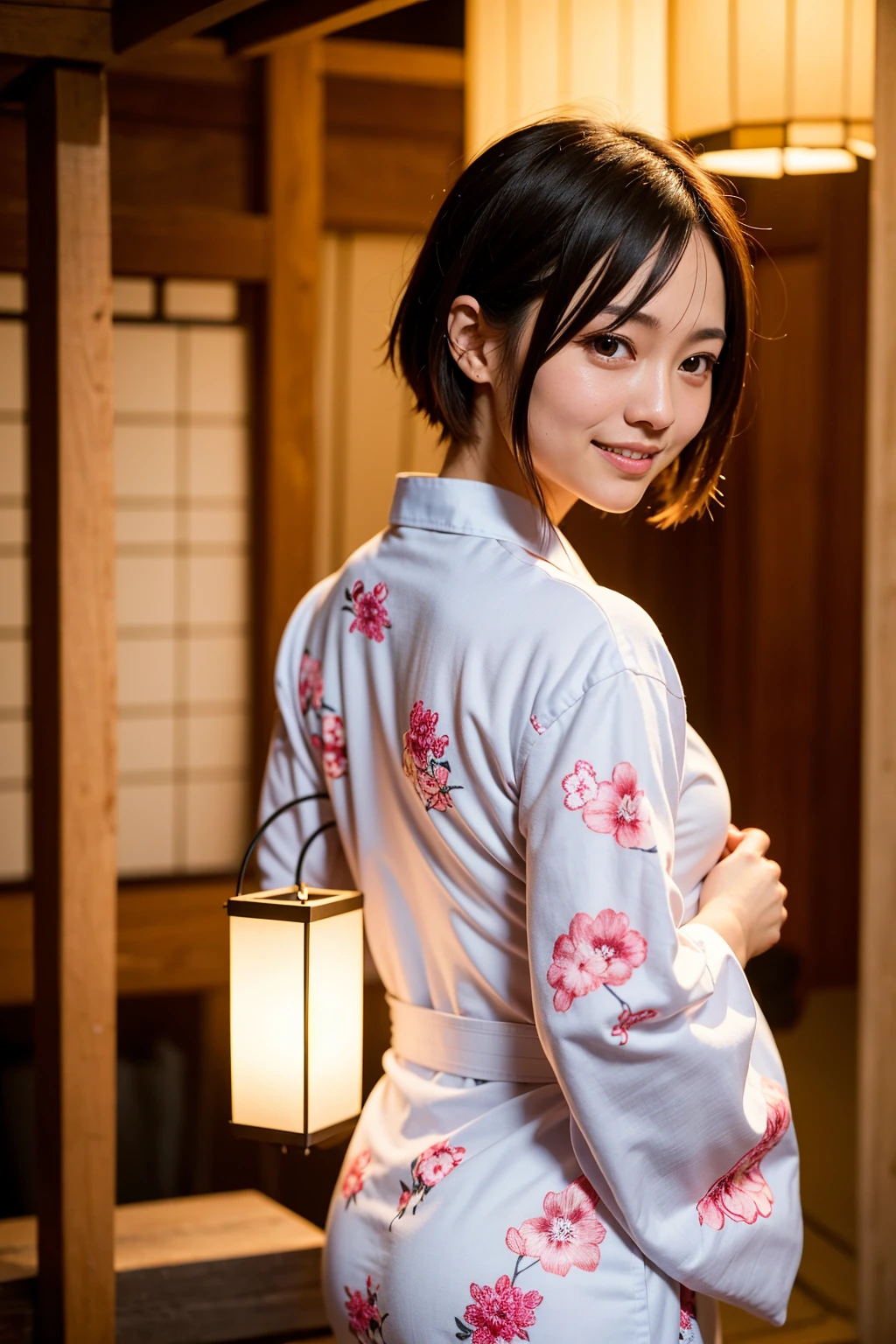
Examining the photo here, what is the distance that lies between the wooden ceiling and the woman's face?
0.81 m

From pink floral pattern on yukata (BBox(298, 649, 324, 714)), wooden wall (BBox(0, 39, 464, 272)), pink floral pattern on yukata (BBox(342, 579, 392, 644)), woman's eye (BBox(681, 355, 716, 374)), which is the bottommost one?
pink floral pattern on yukata (BBox(298, 649, 324, 714))

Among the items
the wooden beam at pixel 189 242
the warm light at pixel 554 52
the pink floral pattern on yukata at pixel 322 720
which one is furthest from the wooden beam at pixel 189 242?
the pink floral pattern on yukata at pixel 322 720

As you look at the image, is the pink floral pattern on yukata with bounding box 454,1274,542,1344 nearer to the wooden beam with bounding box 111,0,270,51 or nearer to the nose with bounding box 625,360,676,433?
the nose with bounding box 625,360,676,433

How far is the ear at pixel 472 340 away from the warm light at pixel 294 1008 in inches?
28.8

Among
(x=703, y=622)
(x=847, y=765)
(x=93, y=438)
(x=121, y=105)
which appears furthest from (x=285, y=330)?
(x=847, y=765)

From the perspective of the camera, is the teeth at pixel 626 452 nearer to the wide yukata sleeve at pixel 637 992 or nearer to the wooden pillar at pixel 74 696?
the wide yukata sleeve at pixel 637 992

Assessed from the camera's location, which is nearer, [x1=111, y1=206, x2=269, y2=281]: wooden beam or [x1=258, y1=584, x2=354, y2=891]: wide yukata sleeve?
[x1=258, y1=584, x2=354, y2=891]: wide yukata sleeve

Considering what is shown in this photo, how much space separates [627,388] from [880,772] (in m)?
1.33

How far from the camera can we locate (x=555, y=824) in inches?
58.0

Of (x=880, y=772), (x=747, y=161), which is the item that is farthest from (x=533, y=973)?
(x=747, y=161)

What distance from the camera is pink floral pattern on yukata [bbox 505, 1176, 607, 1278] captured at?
5.24ft

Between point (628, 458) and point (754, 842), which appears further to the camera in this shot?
point (754, 842)

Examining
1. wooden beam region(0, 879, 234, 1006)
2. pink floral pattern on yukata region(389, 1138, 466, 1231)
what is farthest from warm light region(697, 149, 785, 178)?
wooden beam region(0, 879, 234, 1006)

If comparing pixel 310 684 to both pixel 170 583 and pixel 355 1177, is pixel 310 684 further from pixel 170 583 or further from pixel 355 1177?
pixel 170 583
